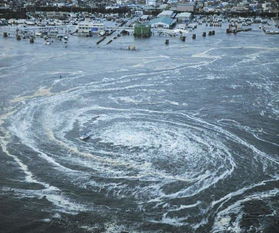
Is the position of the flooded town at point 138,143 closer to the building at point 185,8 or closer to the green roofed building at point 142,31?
the green roofed building at point 142,31

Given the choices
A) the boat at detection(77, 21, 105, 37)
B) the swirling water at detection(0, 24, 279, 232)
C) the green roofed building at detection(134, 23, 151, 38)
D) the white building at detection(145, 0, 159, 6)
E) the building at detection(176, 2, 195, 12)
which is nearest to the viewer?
the swirling water at detection(0, 24, 279, 232)

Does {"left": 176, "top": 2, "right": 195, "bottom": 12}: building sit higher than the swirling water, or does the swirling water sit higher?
{"left": 176, "top": 2, "right": 195, "bottom": 12}: building

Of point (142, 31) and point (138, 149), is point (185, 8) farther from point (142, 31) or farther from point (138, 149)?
point (138, 149)

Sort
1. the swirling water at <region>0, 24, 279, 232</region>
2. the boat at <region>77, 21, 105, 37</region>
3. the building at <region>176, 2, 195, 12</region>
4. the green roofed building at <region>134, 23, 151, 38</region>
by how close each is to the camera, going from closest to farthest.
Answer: the swirling water at <region>0, 24, 279, 232</region> → the green roofed building at <region>134, 23, 151, 38</region> → the boat at <region>77, 21, 105, 37</region> → the building at <region>176, 2, 195, 12</region>

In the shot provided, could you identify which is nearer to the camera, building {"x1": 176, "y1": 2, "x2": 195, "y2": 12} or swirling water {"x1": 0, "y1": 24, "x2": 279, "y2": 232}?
swirling water {"x1": 0, "y1": 24, "x2": 279, "y2": 232}

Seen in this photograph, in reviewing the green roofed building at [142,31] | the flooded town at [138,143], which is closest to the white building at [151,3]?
the green roofed building at [142,31]

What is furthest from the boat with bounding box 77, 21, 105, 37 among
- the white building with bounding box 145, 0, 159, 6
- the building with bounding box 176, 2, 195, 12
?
the white building with bounding box 145, 0, 159, 6

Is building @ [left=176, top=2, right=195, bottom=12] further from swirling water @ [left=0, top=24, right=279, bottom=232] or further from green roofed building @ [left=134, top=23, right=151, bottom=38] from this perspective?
swirling water @ [left=0, top=24, right=279, bottom=232]
